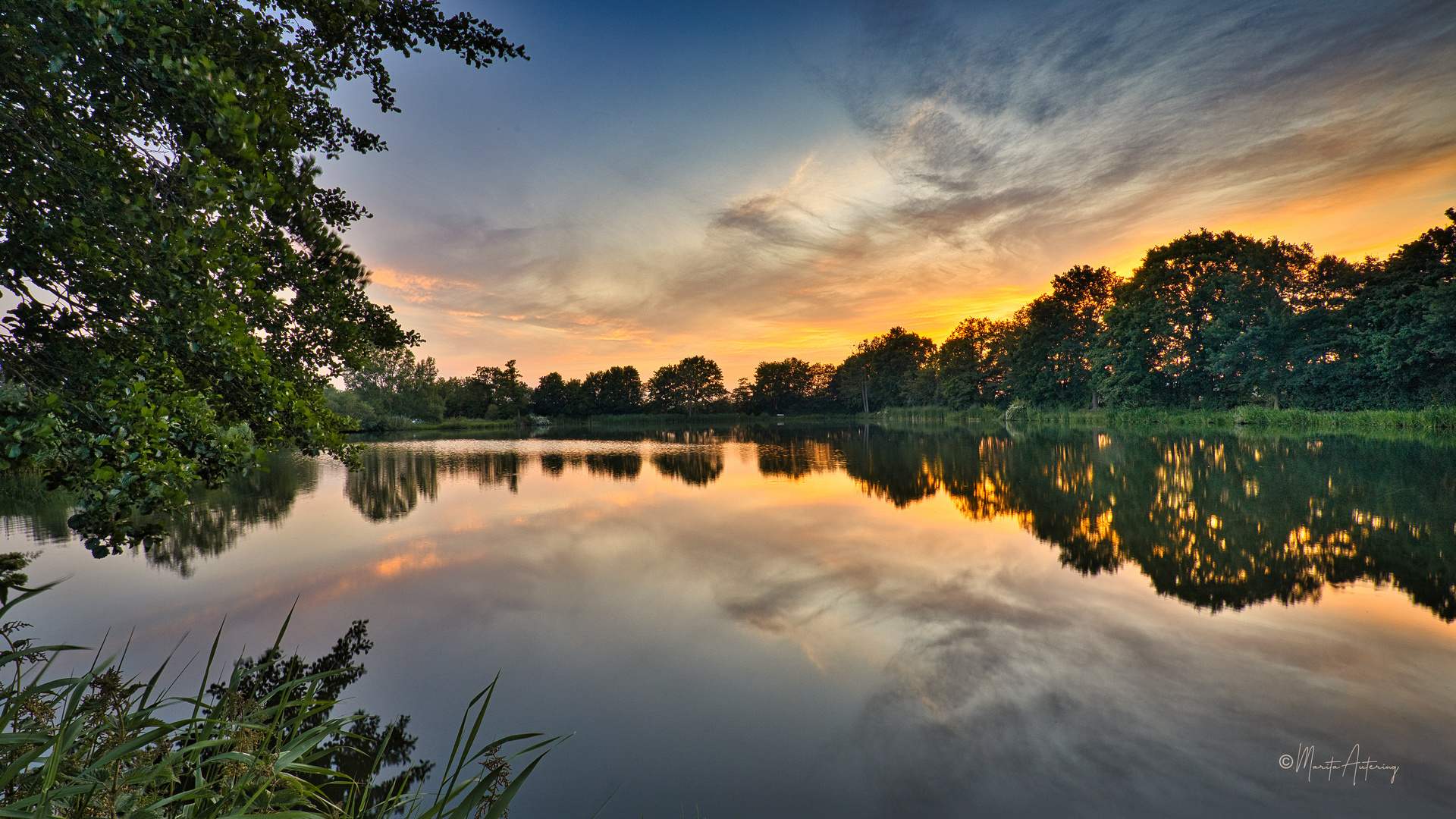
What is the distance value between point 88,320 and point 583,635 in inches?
189

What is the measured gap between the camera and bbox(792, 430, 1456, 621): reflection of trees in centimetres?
692

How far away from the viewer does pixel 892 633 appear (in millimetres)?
5930

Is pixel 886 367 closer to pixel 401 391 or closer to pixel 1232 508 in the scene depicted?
pixel 401 391

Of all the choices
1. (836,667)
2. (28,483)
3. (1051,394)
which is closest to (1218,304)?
(1051,394)

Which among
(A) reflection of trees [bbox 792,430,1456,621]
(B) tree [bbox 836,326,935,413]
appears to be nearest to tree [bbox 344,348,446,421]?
(B) tree [bbox 836,326,935,413]

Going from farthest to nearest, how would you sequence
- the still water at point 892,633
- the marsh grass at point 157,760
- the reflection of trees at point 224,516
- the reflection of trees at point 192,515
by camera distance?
the reflection of trees at point 192,515, the reflection of trees at point 224,516, the still water at point 892,633, the marsh grass at point 157,760

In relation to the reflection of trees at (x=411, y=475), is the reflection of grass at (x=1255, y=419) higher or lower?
higher

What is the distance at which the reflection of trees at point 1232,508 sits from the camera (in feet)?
22.7

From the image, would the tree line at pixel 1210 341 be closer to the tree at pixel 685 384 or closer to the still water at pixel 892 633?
the still water at pixel 892 633

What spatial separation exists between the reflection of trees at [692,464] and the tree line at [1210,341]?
445 inches

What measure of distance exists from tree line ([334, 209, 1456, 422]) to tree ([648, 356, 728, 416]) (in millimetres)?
34287

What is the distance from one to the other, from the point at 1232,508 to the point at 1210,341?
123 ft

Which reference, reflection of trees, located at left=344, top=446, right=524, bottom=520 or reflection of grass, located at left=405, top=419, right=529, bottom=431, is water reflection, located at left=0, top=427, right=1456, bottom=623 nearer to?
reflection of trees, located at left=344, top=446, right=524, bottom=520

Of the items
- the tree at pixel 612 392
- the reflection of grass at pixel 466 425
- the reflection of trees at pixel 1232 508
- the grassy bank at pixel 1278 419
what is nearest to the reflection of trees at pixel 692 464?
the reflection of trees at pixel 1232 508
